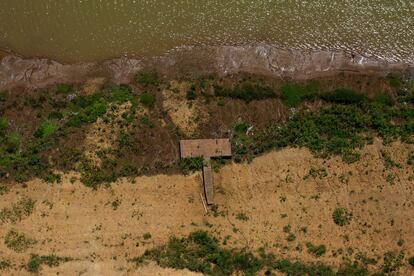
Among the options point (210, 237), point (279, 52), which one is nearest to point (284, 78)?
point (279, 52)

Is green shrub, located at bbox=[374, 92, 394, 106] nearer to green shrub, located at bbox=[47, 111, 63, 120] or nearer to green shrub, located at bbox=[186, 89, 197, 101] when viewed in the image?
green shrub, located at bbox=[186, 89, 197, 101]

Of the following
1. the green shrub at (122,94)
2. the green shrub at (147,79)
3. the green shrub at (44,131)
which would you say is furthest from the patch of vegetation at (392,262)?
the green shrub at (44,131)

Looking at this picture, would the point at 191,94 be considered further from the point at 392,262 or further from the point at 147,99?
the point at 392,262

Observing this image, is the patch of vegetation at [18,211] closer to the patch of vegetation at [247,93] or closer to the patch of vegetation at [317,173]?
the patch of vegetation at [247,93]

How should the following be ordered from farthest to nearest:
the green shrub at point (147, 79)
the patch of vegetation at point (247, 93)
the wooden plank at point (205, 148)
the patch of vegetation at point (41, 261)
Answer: the green shrub at point (147, 79) → the patch of vegetation at point (247, 93) → the wooden plank at point (205, 148) → the patch of vegetation at point (41, 261)

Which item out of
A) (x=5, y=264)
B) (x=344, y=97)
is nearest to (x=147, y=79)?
(x=344, y=97)

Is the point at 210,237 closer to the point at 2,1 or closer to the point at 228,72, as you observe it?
the point at 228,72
